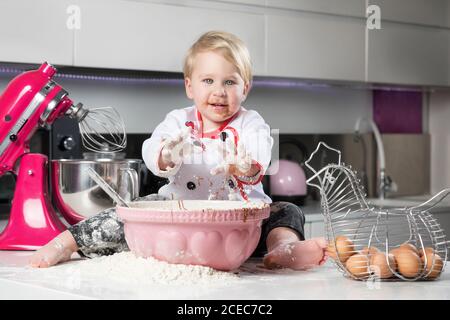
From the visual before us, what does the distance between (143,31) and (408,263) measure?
1.53m

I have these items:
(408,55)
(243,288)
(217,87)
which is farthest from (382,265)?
(408,55)

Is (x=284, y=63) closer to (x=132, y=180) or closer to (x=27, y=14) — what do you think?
(x=27, y=14)

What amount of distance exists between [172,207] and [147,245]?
0.44 ft

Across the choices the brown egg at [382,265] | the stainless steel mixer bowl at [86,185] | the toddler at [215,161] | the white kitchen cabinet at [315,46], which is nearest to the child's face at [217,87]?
the toddler at [215,161]

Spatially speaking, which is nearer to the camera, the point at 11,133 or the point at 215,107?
the point at 11,133

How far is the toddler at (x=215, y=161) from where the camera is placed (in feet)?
3.75

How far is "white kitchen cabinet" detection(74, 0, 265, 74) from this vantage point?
7.37ft

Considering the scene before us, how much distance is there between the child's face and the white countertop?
63cm

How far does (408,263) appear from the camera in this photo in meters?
1.00

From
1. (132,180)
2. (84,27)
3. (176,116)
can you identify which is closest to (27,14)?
(84,27)

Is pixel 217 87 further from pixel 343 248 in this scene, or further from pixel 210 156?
pixel 343 248

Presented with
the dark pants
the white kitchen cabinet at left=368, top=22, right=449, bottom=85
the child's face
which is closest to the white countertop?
the dark pants

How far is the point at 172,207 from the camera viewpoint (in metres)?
1.17

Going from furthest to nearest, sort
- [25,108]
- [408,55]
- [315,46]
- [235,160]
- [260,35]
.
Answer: [408,55], [315,46], [260,35], [25,108], [235,160]
